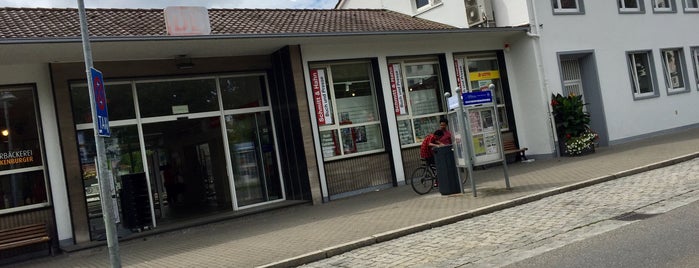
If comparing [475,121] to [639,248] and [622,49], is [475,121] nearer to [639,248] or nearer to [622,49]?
[639,248]

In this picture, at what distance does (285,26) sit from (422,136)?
4.71 meters

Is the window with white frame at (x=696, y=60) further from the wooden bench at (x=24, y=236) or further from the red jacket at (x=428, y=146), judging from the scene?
the wooden bench at (x=24, y=236)

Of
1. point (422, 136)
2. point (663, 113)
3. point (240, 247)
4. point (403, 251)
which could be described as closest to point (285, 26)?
point (422, 136)

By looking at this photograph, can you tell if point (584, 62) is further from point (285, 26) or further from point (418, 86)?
point (285, 26)

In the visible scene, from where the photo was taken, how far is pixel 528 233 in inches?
288

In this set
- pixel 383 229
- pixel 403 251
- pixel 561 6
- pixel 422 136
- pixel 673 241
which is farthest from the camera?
pixel 561 6

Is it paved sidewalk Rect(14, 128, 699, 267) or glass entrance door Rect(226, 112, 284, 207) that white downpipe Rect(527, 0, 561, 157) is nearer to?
paved sidewalk Rect(14, 128, 699, 267)

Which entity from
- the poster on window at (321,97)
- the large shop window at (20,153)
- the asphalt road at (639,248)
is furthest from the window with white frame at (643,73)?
the large shop window at (20,153)

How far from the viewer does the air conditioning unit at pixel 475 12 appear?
55.7 ft

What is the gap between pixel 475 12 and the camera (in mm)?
17172

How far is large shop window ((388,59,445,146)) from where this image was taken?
49.2 feet

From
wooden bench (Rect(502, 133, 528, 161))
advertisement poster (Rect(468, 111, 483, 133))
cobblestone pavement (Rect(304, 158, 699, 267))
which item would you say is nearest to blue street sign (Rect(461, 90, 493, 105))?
advertisement poster (Rect(468, 111, 483, 133))

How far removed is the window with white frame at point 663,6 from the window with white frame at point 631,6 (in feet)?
2.67

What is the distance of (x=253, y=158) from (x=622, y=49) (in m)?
13.0
